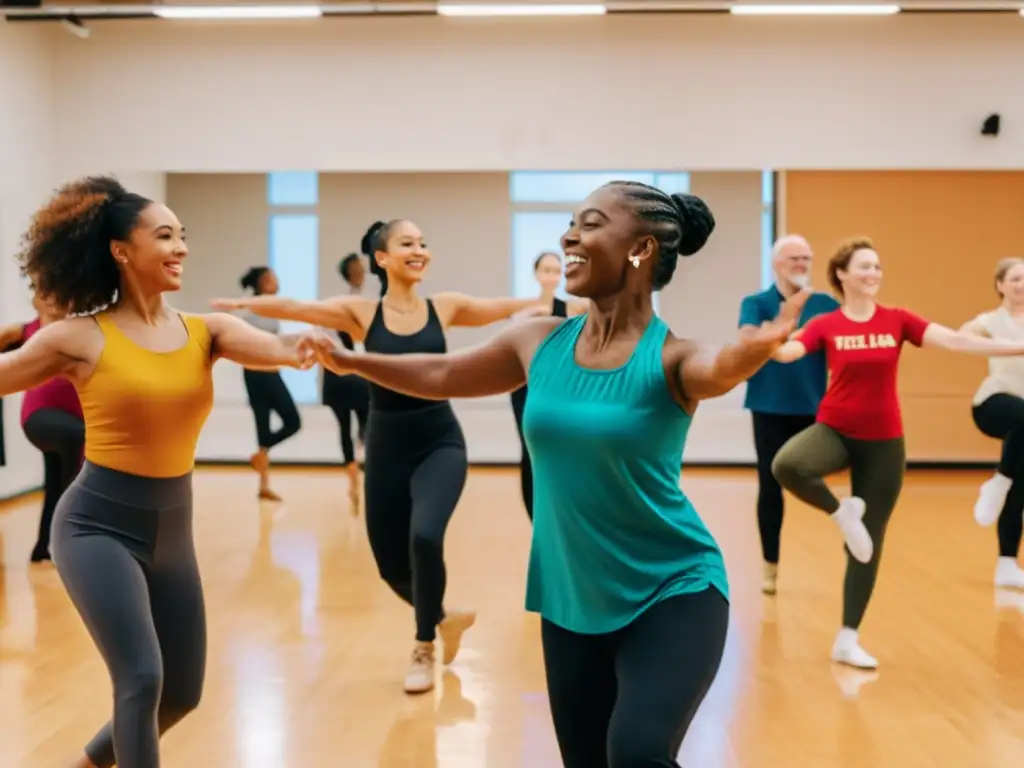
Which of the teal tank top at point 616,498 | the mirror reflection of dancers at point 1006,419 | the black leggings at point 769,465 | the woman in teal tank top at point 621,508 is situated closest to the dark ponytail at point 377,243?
the black leggings at point 769,465

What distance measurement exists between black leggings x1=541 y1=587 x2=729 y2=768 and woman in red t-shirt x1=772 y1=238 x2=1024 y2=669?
7.38 feet

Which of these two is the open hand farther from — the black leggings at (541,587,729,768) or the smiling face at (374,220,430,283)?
the smiling face at (374,220,430,283)

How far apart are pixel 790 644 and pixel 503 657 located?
44.0 inches

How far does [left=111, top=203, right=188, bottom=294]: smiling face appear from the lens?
2.74 metres

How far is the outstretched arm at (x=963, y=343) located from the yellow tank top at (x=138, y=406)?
2692 millimetres

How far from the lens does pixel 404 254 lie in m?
4.24

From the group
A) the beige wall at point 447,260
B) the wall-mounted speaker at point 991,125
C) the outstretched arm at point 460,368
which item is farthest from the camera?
the beige wall at point 447,260

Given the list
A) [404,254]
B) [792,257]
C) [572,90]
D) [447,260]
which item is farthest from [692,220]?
[447,260]

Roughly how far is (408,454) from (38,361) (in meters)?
1.63

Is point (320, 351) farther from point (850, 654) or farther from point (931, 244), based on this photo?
point (931, 244)

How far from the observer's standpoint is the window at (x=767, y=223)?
9.76 m

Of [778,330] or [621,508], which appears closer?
[778,330]

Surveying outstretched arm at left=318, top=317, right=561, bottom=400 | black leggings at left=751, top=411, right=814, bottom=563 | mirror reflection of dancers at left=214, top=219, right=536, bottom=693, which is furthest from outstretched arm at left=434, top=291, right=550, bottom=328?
outstretched arm at left=318, top=317, right=561, bottom=400

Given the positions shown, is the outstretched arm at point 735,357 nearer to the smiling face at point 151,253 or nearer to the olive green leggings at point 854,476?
the smiling face at point 151,253
